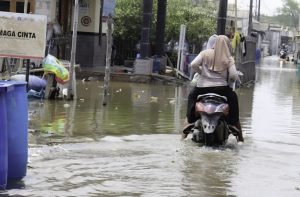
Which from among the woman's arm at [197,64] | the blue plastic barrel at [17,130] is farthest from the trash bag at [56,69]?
the blue plastic barrel at [17,130]

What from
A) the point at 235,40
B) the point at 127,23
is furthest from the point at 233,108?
the point at 127,23

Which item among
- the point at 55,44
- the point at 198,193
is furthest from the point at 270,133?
the point at 55,44

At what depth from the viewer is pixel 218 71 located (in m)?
9.44

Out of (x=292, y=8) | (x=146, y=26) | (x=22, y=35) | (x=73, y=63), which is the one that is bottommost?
(x=73, y=63)

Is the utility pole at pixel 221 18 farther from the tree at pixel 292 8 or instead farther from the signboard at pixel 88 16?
the tree at pixel 292 8

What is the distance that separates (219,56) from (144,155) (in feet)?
6.59

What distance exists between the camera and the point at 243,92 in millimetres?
20953

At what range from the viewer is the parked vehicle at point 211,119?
918cm

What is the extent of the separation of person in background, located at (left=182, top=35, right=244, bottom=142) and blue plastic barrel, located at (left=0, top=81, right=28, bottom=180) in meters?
3.54

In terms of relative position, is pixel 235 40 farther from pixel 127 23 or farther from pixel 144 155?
pixel 144 155

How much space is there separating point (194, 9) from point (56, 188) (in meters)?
Answer: 29.0

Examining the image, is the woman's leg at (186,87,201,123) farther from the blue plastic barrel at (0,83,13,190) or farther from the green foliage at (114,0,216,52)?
the green foliage at (114,0,216,52)

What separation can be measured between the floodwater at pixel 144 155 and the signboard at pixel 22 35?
1223 millimetres

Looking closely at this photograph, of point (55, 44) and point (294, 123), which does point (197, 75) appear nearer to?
point (294, 123)
